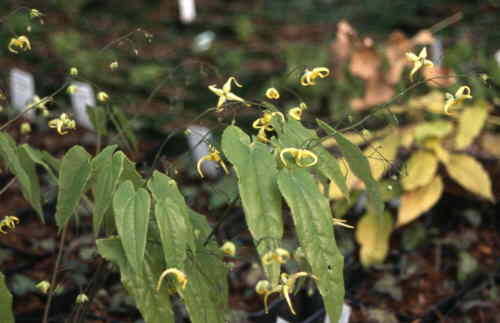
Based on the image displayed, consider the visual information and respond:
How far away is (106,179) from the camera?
126 cm

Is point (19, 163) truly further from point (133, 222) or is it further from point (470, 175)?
point (470, 175)

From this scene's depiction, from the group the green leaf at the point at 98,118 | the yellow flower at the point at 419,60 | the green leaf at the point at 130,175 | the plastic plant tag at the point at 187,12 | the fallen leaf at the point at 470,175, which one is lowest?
the plastic plant tag at the point at 187,12

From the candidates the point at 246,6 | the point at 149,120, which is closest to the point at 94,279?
the point at 149,120

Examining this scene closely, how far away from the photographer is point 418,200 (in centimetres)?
253

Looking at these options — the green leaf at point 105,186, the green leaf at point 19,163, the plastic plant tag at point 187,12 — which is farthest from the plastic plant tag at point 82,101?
the plastic plant tag at point 187,12

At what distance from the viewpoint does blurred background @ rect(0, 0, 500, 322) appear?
83.9 inches

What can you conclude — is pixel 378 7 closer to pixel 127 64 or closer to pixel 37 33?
pixel 127 64

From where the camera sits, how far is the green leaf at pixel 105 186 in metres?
1.22

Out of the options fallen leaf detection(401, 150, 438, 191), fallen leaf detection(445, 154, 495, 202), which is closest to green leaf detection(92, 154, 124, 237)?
fallen leaf detection(401, 150, 438, 191)

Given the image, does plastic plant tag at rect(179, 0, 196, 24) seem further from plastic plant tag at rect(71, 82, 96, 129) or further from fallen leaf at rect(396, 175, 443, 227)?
fallen leaf at rect(396, 175, 443, 227)

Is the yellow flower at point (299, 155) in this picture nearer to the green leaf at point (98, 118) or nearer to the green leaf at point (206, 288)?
the green leaf at point (206, 288)

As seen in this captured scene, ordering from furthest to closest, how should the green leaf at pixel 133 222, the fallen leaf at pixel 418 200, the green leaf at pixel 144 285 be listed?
the fallen leaf at pixel 418 200 → the green leaf at pixel 144 285 → the green leaf at pixel 133 222

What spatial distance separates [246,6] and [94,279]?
16.5 ft

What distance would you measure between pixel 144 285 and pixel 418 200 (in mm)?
1493
